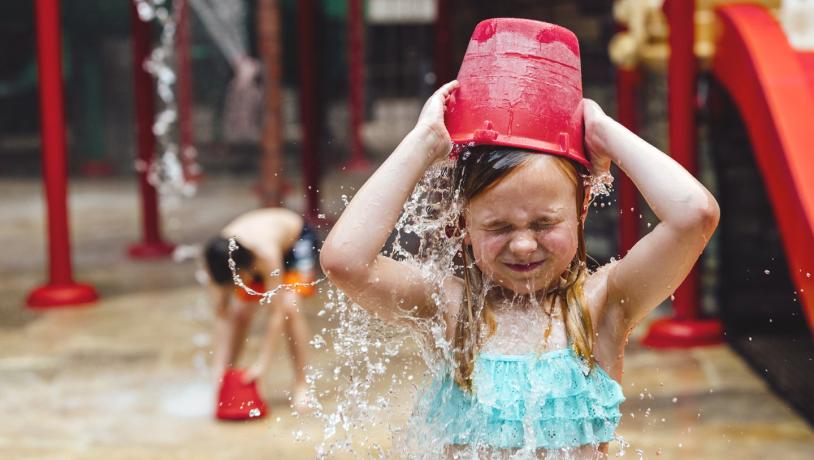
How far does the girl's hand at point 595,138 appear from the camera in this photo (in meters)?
1.86

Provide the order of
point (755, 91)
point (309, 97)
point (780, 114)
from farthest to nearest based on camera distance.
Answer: point (309, 97), point (755, 91), point (780, 114)

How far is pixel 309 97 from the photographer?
7.43 m

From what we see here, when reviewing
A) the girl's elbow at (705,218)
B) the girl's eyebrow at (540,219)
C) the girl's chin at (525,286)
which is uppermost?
the girl's elbow at (705,218)

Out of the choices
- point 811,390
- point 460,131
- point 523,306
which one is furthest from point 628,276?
point 811,390

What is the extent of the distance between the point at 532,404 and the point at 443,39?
18.2ft

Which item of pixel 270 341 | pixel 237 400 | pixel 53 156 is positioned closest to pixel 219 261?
pixel 270 341

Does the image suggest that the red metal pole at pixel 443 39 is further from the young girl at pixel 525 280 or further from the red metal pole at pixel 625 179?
the young girl at pixel 525 280

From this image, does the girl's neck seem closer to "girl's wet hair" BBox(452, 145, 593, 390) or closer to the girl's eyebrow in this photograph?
"girl's wet hair" BBox(452, 145, 593, 390)

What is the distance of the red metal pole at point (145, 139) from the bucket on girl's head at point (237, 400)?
3.37 m

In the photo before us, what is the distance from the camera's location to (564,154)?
1.84m

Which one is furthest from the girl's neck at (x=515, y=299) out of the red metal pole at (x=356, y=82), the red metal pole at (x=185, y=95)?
the red metal pole at (x=185, y=95)

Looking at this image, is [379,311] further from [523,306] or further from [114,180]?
[114,180]

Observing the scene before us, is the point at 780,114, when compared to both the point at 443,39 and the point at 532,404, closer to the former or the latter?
the point at 532,404

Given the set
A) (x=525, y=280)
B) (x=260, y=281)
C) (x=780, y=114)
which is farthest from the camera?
(x=260, y=281)
